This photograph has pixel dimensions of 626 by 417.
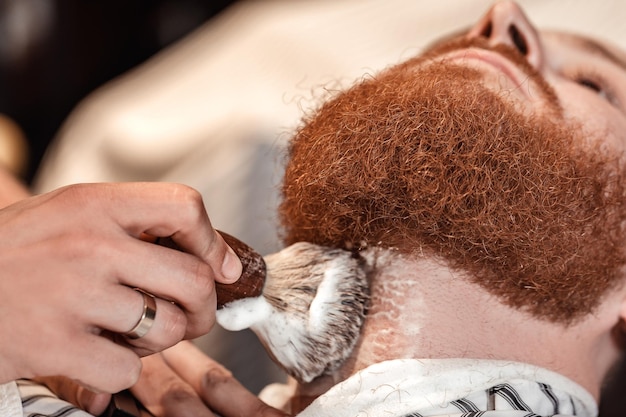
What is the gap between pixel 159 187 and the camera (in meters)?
0.57

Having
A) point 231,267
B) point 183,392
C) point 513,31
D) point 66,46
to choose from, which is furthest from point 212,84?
point 231,267

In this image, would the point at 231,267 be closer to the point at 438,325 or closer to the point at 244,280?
the point at 244,280

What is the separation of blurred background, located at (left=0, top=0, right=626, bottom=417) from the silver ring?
0.65 metres

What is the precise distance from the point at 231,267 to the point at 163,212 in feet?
0.28

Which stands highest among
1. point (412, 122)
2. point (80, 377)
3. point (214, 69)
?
point (412, 122)

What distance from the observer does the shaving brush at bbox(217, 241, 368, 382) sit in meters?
0.71

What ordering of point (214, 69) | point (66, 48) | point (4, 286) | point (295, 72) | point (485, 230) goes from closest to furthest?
point (4, 286), point (485, 230), point (295, 72), point (214, 69), point (66, 48)

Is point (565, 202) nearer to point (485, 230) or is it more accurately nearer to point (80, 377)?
point (485, 230)

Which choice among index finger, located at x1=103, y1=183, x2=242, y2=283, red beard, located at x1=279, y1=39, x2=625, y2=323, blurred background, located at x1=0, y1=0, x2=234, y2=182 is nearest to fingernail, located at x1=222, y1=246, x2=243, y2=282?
index finger, located at x1=103, y1=183, x2=242, y2=283

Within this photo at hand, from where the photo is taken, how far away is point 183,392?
2.65ft

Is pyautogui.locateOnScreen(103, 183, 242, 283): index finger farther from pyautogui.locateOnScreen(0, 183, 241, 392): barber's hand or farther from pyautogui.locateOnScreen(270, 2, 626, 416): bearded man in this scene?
pyautogui.locateOnScreen(270, 2, 626, 416): bearded man

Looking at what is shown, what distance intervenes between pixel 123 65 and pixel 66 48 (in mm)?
168

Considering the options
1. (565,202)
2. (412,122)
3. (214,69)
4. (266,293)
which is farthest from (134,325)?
(214,69)

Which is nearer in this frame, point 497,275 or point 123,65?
point 497,275
